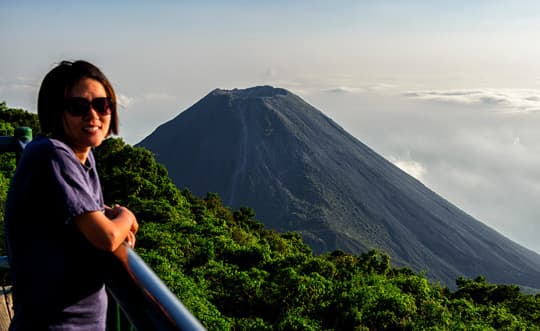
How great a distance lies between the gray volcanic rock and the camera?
13900cm

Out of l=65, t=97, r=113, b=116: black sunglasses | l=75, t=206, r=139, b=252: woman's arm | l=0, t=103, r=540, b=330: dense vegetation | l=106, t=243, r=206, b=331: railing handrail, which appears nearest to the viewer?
l=106, t=243, r=206, b=331: railing handrail

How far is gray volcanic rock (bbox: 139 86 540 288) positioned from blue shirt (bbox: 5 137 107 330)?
124601mm

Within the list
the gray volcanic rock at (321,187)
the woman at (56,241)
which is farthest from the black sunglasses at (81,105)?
the gray volcanic rock at (321,187)

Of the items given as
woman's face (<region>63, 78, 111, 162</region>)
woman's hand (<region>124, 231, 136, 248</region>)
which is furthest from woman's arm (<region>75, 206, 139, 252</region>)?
woman's face (<region>63, 78, 111, 162</region>)

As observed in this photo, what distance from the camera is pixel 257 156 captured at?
566ft

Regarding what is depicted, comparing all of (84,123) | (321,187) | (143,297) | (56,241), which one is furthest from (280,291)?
(321,187)

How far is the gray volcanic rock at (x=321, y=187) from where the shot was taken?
139 m

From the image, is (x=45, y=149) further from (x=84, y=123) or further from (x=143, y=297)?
(x=143, y=297)

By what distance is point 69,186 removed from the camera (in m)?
1.52

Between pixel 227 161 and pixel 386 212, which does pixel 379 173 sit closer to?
pixel 386 212

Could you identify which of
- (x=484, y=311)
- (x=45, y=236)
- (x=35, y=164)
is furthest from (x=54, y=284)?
(x=484, y=311)

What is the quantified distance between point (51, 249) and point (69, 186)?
17 cm

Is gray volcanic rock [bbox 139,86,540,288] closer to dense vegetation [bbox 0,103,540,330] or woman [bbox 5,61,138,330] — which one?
dense vegetation [bbox 0,103,540,330]

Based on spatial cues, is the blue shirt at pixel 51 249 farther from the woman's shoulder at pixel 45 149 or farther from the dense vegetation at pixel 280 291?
the dense vegetation at pixel 280 291
